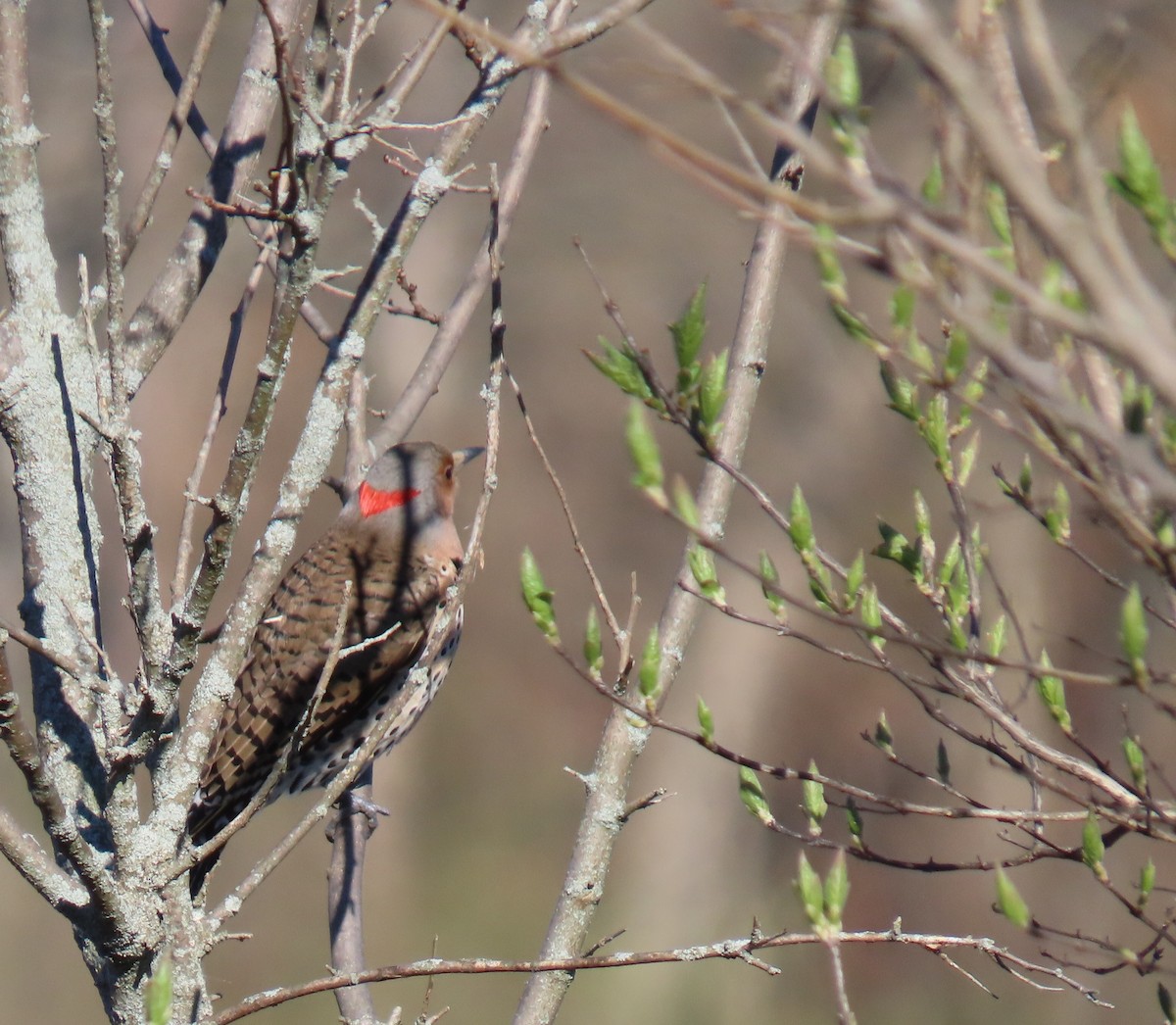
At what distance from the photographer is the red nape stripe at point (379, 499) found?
4.57 m

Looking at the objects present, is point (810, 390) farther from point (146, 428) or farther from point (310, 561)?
point (310, 561)

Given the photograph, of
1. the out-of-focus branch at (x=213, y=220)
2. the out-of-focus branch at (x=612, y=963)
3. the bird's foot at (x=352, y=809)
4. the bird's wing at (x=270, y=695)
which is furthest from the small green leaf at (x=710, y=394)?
the bird's wing at (x=270, y=695)

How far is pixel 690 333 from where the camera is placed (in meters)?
1.73

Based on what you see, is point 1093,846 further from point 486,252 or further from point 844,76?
point 486,252

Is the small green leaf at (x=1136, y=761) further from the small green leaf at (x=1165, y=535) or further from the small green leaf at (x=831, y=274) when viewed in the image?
the small green leaf at (x=831, y=274)

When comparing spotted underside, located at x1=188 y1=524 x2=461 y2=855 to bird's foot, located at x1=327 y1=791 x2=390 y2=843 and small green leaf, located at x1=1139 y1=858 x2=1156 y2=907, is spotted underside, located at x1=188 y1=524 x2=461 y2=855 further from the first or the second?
small green leaf, located at x1=1139 y1=858 x2=1156 y2=907

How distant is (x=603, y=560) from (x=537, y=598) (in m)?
12.7

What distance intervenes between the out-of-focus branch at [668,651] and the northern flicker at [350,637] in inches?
53.4

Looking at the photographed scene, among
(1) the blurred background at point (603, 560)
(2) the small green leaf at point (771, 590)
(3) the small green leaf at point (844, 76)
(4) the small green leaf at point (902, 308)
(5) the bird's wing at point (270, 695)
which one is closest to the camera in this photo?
(3) the small green leaf at point (844, 76)

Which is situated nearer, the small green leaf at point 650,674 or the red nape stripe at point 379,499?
the small green leaf at point 650,674

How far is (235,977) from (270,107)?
38.7 ft

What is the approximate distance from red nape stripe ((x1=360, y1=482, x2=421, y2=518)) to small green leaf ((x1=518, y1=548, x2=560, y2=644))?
8.82 ft

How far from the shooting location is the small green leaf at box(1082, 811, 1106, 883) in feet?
5.64

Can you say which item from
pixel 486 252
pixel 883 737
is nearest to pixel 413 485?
pixel 486 252
